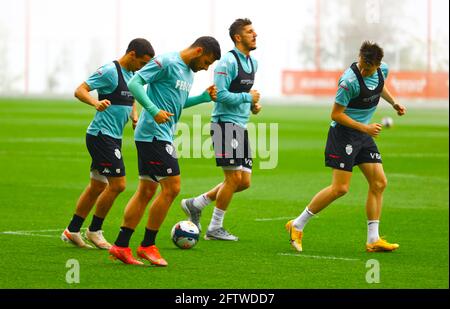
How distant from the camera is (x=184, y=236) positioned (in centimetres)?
1241

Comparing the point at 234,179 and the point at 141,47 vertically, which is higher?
the point at 141,47

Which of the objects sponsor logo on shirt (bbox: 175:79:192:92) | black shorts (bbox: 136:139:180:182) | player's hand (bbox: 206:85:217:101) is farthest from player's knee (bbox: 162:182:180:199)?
player's hand (bbox: 206:85:217:101)

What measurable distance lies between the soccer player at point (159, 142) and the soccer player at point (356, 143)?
1.88 metres

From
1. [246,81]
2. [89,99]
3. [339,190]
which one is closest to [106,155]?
[89,99]

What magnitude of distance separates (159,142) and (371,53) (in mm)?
2632

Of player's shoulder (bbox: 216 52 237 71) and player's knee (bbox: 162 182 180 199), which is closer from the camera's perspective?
player's knee (bbox: 162 182 180 199)

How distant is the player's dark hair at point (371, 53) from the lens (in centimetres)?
1227

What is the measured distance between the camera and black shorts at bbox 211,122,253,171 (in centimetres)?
1353

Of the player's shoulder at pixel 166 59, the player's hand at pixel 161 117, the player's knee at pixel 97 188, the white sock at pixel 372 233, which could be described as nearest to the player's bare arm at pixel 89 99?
the player's shoulder at pixel 166 59

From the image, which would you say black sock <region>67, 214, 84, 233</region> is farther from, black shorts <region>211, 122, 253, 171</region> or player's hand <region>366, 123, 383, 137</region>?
player's hand <region>366, 123, 383, 137</region>

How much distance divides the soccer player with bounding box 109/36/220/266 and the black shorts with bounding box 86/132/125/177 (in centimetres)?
98

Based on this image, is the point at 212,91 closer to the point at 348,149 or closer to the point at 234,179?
the point at 348,149

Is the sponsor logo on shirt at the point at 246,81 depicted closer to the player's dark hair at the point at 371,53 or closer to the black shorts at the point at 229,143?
the black shorts at the point at 229,143
